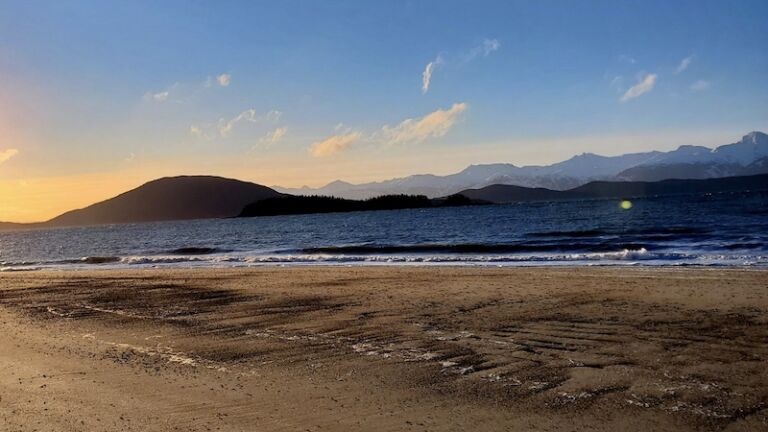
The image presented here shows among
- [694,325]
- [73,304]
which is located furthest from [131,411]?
[73,304]

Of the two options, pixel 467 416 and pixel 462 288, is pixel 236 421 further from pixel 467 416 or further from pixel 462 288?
pixel 462 288

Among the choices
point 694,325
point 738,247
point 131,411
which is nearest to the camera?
point 131,411

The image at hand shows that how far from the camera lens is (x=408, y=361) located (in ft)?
28.8

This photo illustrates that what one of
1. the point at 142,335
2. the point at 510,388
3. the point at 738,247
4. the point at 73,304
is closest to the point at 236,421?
the point at 510,388

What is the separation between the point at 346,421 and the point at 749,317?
8.98 m

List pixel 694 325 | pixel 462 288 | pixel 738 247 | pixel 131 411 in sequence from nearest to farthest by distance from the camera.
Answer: pixel 131 411 → pixel 694 325 → pixel 462 288 → pixel 738 247

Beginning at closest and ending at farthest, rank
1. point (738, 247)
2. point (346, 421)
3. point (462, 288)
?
point (346, 421)
point (462, 288)
point (738, 247)

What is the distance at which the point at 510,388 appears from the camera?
287 inches

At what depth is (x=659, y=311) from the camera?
39.5 feet

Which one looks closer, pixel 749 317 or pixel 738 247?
pixel 749 317

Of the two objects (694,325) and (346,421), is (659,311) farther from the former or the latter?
(346,421)

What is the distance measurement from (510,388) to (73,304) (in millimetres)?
15993

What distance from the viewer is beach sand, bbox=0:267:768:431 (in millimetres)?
6531

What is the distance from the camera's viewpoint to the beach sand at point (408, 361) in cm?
653
